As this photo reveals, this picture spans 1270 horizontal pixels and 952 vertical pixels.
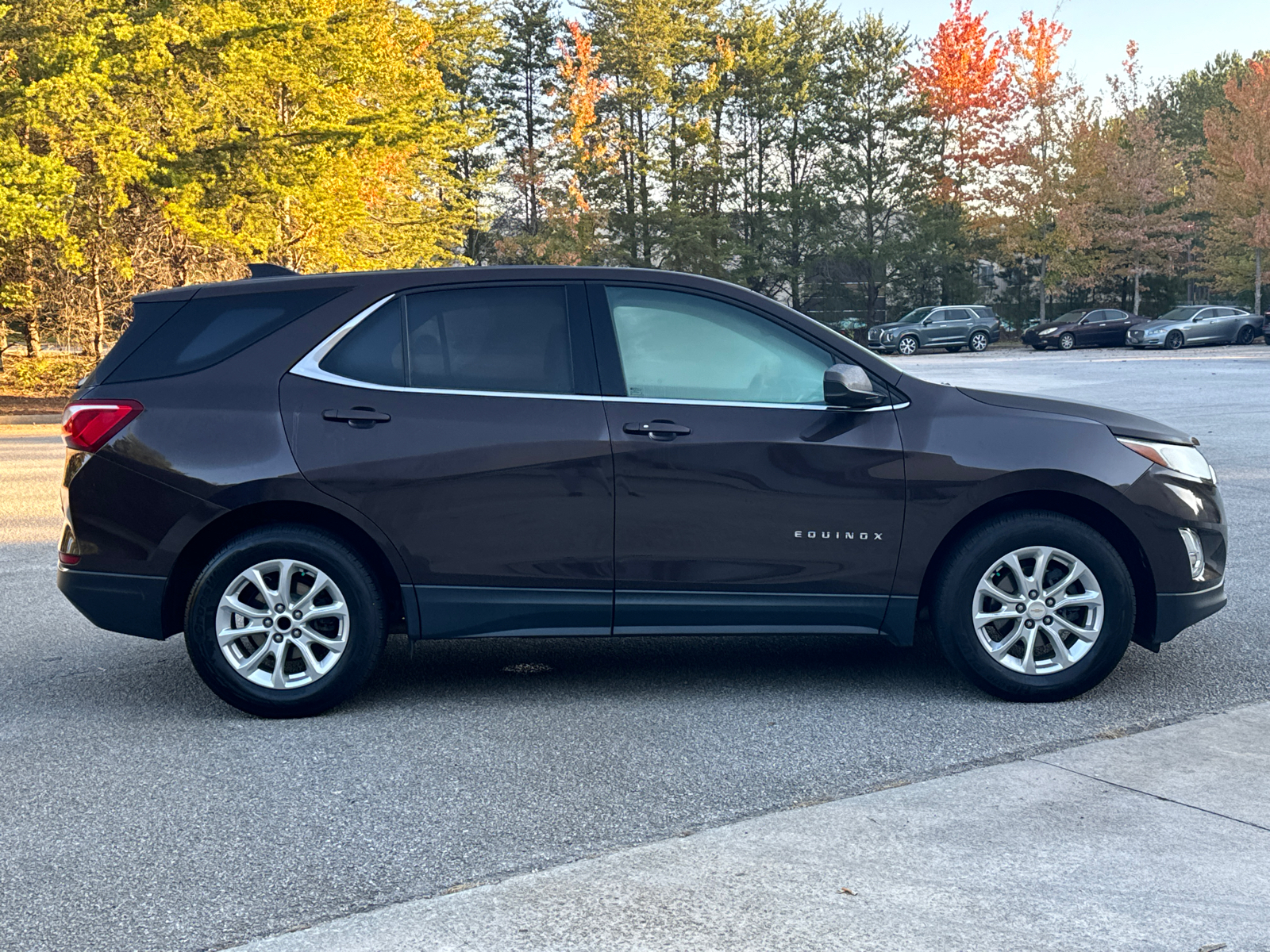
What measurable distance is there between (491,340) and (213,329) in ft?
3.75

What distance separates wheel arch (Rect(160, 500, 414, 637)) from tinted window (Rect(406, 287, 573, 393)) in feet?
2.13

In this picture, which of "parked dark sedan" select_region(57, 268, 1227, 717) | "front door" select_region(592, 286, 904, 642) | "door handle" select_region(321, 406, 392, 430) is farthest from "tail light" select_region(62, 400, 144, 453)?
"front door" select_region(592, 286, 904, 642)

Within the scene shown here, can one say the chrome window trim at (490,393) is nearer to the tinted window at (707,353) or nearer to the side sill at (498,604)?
the tinted window at (707,353)

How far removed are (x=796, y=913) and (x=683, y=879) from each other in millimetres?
352

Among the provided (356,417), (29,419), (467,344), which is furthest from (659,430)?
(29,419)

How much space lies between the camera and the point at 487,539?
5.06 meters

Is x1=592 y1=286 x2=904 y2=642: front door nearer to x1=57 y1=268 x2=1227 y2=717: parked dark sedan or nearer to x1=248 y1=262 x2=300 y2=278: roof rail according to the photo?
x1=57 y1=268 x2=1227 y2=717: parked dark sedan

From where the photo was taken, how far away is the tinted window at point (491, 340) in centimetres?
517

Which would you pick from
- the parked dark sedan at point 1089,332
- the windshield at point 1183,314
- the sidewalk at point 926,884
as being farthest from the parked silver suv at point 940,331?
the sidewalk at point 926,884

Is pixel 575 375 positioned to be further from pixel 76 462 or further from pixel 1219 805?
pixel 1219 805

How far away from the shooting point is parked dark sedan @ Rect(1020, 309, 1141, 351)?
45531 millimetres

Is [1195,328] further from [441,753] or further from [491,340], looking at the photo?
[441,753]

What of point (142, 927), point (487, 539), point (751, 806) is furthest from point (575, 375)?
point (142, 927)

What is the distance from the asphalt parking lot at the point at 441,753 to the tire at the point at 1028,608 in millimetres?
126
